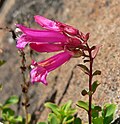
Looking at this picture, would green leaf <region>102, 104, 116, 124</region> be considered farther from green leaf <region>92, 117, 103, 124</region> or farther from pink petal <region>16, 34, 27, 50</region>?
pink petal <region>16, 34, 27, 50</region>

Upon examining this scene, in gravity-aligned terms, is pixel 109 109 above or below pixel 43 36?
below

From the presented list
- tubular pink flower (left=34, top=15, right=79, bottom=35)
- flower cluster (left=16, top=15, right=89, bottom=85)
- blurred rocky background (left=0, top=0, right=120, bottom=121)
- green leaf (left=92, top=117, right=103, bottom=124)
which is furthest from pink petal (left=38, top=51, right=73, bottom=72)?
blurred rocky background (left=0, top=0, right=120, bottom=121)

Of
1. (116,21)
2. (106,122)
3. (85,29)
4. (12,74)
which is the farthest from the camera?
(12,74)

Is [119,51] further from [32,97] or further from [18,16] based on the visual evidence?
[18,16]

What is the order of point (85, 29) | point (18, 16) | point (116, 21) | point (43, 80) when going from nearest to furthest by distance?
point (43, 80), point (116, 21), point (85, 29), point (18, 16)

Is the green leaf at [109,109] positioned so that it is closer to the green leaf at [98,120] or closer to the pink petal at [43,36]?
the green leaf at [98,120]

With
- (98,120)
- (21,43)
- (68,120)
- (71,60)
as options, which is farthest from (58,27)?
(71,60)

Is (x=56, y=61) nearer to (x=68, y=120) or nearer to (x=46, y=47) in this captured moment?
(x=46, y=47)

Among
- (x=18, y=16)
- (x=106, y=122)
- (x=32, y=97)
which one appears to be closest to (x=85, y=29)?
(x=32, y=97)
